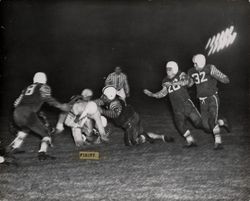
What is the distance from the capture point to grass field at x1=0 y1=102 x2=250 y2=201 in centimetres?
547

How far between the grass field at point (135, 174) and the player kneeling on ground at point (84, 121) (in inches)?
10.6

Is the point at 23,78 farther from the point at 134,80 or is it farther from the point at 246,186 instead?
the point at 246,186

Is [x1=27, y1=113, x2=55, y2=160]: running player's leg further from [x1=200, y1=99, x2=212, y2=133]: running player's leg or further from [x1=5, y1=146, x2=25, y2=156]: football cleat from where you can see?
[x1=200, y1=99, x2=212, y2=133]: running player's leg

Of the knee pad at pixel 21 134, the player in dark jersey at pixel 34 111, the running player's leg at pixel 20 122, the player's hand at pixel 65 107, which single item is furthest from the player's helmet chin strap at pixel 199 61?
the knee pad at pixel 21 134

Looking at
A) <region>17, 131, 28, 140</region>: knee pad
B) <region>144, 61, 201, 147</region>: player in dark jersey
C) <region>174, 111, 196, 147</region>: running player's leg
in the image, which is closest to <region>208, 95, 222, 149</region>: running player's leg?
<region>144, 61, 201, 147</region>: player in dark jersey

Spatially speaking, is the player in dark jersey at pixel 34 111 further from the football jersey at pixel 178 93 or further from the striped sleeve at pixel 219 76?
the striped sleeve at pixel 219 76

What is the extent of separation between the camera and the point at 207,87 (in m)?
8.03

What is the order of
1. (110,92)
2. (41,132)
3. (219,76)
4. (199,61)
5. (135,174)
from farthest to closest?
(110,92)
(199,61)
(219,76)
(41,132)
(135,174)

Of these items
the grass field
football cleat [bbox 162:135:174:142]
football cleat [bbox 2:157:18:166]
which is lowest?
the grass field

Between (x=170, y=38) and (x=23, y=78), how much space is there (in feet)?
26.2

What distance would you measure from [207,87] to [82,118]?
2590 mm

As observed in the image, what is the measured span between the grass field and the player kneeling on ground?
0.27 m

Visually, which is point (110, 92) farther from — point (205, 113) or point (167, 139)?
point (205, 113)

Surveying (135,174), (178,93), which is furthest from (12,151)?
(178,93)
